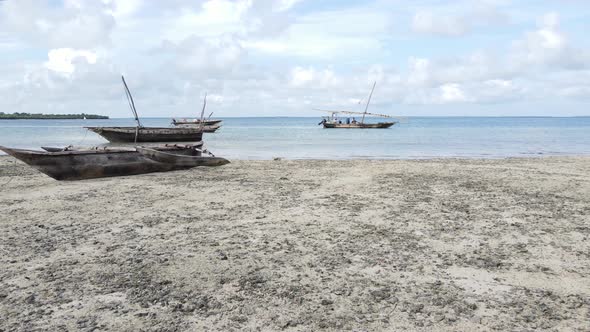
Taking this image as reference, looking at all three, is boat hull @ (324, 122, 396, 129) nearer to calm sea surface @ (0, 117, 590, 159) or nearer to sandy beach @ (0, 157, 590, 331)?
calm sea surface @ (0, 117, 590, 159)

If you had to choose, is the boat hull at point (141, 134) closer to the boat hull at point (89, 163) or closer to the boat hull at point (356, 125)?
the boat hull at point (89, 163)

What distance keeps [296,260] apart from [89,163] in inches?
330

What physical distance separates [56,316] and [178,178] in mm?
8529

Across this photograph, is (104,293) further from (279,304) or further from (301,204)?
(301,204)

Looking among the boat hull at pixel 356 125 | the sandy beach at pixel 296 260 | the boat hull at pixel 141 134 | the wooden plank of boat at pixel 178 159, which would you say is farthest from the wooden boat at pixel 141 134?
the boat hull at pixel 356 125

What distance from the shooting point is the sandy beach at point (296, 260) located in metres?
3.93

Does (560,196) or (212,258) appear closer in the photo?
(212,258)

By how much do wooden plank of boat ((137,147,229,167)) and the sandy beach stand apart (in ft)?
11.1

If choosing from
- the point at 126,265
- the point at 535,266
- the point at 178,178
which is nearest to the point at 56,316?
the point at 126,265

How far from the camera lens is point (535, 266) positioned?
5.11 m

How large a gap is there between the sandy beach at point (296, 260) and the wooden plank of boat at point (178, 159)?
337 cm

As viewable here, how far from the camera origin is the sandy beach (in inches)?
155

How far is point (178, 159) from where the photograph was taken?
13.9 meters

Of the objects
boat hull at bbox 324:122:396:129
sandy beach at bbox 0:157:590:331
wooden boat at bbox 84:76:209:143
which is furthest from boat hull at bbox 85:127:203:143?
boat hull at bbox 324:122:396:129
